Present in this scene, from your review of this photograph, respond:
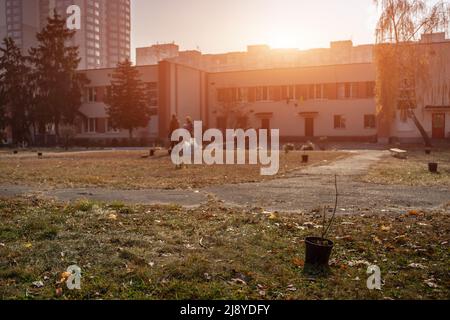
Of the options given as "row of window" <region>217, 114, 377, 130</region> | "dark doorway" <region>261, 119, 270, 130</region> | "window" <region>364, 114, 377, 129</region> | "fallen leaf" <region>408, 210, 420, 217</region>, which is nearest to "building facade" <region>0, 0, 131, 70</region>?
"row of window" <region>217, 114, 377, 130</region>

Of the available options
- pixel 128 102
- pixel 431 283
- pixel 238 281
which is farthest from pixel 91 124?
pixel 431 283

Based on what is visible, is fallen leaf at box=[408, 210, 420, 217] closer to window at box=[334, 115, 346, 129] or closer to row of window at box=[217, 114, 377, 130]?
row of window at box=[217, 114, 377, 130]

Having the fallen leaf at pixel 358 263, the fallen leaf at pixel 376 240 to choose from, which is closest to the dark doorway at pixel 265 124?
the fallen leaf at pixel 376 240

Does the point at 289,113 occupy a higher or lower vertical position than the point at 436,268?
higher

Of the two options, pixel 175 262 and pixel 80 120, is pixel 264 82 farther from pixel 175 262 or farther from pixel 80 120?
pixel 175 262

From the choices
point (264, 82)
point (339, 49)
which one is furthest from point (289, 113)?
point (339, 49)

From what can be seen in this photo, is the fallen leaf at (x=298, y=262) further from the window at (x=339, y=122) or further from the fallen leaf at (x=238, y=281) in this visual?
the window at (x=339, y=122)

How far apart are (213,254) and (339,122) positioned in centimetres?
4677

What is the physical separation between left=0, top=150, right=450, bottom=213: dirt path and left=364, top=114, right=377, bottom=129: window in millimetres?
37514

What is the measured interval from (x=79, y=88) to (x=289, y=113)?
2582 centimetres

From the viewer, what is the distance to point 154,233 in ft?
20.2

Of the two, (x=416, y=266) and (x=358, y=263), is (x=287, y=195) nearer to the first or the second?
(x=358, y=263)
